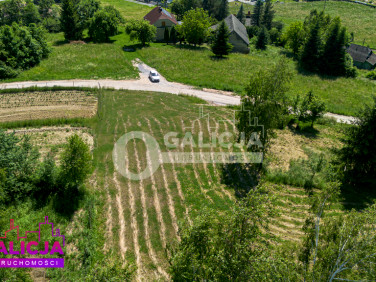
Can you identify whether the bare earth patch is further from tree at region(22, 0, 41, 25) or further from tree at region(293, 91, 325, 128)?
tree at region(22, 0, 41, 25)

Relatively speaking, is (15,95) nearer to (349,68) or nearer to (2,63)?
(2,63)

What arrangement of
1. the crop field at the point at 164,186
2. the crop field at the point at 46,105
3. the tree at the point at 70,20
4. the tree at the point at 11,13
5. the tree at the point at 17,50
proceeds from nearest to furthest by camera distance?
the crop field at the point at 164,186 < the crop field at the point at 46,105 < the tree at the point at 17,50 < the tree at the point at 70,20 < the tree at the point at 11,13

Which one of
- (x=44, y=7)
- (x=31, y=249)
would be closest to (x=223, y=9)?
(x=44, y=7)

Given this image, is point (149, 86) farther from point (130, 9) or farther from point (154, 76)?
point (130, 9)

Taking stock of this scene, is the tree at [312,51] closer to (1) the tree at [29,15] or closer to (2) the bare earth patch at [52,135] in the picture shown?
(2) the bare earth patch at [52,135]

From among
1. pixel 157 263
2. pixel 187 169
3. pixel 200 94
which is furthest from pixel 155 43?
pixel 157 263

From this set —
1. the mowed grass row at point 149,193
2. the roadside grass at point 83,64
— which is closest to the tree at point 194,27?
the roadside grass at point 83,64
